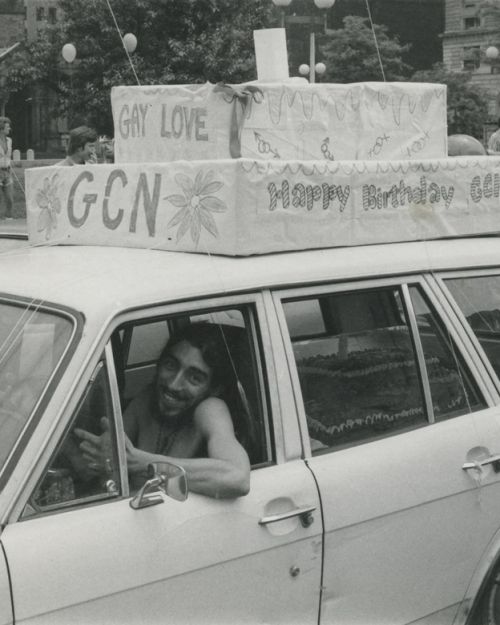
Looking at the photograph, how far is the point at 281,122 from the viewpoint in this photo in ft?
11.3

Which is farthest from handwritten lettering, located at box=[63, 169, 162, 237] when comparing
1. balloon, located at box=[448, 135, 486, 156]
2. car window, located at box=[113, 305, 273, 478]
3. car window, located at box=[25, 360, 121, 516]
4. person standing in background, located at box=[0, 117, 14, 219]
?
person standing in background, located at box=[0, 117, 14, 219]

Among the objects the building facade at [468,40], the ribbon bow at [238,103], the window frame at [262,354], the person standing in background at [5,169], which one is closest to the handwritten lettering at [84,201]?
the ribbon bow at [238,103]

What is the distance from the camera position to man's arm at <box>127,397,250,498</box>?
2.63m

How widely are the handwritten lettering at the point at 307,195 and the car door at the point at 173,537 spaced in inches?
15.3

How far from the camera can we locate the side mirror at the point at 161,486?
2.39 metres

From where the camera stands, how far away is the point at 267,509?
107 inches

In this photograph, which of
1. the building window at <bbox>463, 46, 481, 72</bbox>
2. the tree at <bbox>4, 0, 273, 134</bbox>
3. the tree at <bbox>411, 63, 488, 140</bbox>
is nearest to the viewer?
the tree at <bbox>4, 0, 273, 134</bbox>

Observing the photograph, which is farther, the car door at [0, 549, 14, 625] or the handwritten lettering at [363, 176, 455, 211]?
the handwritten lettering at [363, 176, 455, 211]

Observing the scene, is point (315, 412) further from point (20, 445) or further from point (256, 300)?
point (20, 445)

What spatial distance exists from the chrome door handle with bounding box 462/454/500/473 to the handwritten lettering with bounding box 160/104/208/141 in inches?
53.5

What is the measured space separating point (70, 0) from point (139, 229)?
47.1m

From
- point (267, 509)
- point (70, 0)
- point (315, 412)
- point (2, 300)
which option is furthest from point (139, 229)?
point (70, 0)

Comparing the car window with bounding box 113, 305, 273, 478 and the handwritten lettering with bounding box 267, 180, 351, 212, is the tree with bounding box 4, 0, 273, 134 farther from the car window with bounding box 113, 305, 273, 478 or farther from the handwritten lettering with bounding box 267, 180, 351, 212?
the car window with bounding box 113, 305, 273, 478

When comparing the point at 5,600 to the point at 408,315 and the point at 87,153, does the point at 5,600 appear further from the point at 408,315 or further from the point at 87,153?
the point at 87,153
